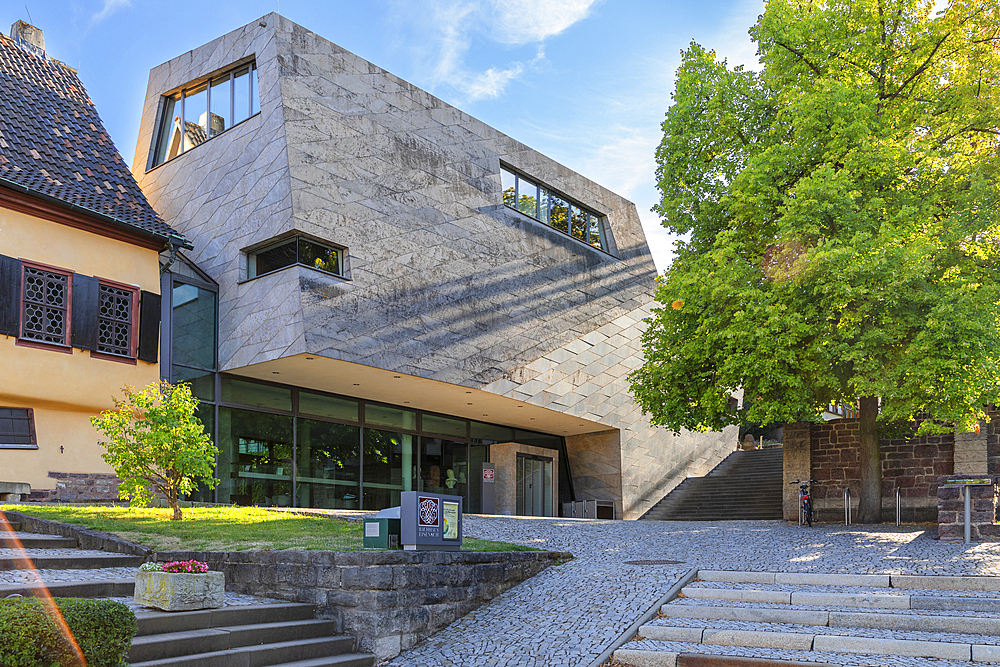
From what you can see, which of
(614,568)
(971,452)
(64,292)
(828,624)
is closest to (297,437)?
(64,292)

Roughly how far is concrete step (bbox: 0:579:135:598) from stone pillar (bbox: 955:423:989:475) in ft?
51.4

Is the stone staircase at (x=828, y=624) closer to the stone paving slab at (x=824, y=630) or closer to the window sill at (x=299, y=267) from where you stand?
the stone paving slab at (x=824, y=630)

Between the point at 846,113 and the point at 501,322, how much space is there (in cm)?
987

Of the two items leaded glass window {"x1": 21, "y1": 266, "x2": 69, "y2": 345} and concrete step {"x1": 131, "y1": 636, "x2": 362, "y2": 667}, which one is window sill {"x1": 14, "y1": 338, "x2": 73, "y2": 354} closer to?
leaded glass window {"x1": 21, "y1": 266, "x2": 69, "y2": 345}

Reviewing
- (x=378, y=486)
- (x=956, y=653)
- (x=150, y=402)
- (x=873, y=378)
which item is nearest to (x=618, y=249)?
(x=378, y=486)

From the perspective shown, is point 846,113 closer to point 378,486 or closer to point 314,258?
point 314,258

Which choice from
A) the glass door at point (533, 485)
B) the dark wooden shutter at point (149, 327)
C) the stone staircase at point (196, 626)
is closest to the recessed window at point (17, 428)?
the dark wooden shutter at point (149, 327)

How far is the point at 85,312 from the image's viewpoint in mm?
15797

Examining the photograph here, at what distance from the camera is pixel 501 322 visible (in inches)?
856

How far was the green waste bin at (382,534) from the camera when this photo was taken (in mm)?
9047

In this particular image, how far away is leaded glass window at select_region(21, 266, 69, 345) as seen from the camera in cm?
1501

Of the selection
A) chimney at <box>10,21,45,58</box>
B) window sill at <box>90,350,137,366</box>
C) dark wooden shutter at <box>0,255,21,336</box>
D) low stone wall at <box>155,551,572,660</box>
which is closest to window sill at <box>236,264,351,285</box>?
window sill at <box>90,350,137,366</box>

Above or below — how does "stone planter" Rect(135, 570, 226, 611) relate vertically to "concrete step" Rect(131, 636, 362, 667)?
above

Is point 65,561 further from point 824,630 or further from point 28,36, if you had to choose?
point 28,36
